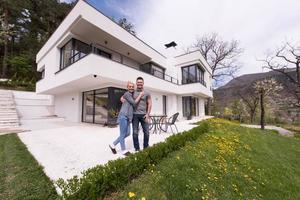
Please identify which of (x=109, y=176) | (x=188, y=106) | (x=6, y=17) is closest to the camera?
(x=109, y=176)

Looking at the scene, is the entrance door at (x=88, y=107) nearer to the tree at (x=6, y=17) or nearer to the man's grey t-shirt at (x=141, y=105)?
the man's grey t-shirt at (x=141, y=105)

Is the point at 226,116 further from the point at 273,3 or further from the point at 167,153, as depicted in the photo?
the point at 167,153

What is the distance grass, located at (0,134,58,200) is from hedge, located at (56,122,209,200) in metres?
0.36

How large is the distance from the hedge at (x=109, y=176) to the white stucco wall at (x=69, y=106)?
8898mm

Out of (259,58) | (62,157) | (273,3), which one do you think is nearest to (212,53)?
(259,58)

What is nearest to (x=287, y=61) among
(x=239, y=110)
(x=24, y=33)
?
(x=239, y=110)

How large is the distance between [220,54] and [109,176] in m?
26.2

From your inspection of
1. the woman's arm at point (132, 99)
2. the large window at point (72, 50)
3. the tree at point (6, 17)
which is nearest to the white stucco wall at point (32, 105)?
the large window at point (72, 50)

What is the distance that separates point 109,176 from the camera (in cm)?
214

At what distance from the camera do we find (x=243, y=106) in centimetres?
1908

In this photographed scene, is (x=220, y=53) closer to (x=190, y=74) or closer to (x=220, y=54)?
(x=220, y=54)

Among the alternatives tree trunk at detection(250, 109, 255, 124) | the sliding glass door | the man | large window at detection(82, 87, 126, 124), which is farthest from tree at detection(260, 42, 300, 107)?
the man

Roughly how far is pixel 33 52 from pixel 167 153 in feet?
77.8

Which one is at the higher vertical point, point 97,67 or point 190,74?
point 190,74
